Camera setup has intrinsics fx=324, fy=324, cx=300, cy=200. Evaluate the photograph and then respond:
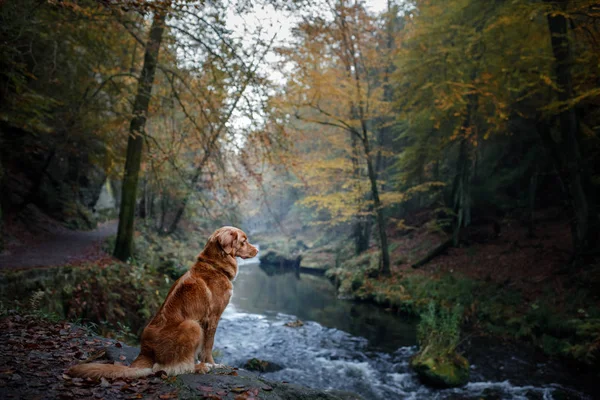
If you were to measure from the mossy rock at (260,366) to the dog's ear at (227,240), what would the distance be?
222 inches

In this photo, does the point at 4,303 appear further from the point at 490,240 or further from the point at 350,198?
the point at 490,240

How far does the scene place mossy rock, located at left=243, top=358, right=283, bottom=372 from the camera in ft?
25.8

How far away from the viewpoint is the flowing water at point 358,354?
271 inches

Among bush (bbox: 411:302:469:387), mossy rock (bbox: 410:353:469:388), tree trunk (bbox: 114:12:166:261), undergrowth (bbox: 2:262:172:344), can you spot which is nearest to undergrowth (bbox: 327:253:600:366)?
bush (bbox: 411:302:469:387)

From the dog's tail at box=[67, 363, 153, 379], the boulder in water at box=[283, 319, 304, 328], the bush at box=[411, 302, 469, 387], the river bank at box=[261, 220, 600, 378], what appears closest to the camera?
the dog's tail at box=[67, 363, 153, 379]

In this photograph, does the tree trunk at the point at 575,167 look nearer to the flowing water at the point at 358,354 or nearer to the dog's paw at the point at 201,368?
the flowing water at the point at 358,354

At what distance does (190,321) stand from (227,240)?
860mm

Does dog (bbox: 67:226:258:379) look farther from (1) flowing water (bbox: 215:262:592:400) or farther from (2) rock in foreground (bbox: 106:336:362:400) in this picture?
(1) flowing water (bbox: 215:262:592:400)

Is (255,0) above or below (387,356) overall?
above

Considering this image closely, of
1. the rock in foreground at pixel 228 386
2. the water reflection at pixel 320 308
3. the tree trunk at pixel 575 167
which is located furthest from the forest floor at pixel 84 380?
the tree trunk at pixel 575 167

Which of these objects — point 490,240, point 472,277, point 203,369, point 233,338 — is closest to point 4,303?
point 203,369

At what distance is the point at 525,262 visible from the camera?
11750mm

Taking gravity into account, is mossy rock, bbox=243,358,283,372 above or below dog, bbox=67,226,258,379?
below

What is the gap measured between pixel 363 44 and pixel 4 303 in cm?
1494
